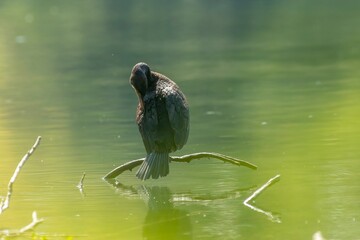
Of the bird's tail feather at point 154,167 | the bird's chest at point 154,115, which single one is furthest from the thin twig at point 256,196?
the bird's chest at point 154,115

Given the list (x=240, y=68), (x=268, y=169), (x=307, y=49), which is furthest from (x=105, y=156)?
(x=307, y=49)

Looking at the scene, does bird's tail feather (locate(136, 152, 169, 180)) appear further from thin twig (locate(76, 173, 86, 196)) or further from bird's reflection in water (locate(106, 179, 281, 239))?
thin twig (locate(76, 173, 86, 196))

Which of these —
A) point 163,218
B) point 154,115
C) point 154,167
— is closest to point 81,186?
point 154,167

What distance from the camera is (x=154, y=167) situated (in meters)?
9.01

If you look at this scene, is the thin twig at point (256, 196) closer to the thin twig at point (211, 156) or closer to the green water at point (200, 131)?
the green water at point (200, 131)

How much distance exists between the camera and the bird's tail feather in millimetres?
8930

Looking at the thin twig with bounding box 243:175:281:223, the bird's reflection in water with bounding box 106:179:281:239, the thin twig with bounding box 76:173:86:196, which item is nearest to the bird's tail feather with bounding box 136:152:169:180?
the bird's reflection in water with bounding box 106:179:281:239

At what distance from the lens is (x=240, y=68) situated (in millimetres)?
19219

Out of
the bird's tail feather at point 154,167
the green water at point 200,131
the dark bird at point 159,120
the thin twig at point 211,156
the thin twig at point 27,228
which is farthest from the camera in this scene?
the thin twig at point 211,156

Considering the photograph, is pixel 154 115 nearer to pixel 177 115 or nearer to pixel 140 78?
pixel 177 115

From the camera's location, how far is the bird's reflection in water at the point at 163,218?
7512 mm

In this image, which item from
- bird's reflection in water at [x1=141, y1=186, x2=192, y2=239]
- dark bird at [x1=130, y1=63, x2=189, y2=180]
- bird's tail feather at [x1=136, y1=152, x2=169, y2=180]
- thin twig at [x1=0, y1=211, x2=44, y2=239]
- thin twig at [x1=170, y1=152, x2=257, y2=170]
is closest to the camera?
thin twig at [x1=0, y1=211, x2=44, y2=239]

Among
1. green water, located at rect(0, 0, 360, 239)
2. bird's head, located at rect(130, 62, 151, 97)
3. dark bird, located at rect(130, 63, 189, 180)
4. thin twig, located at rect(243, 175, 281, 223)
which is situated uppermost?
bird's head, located at rect(130, 62, 151, 97)

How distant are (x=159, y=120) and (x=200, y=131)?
116 inches
